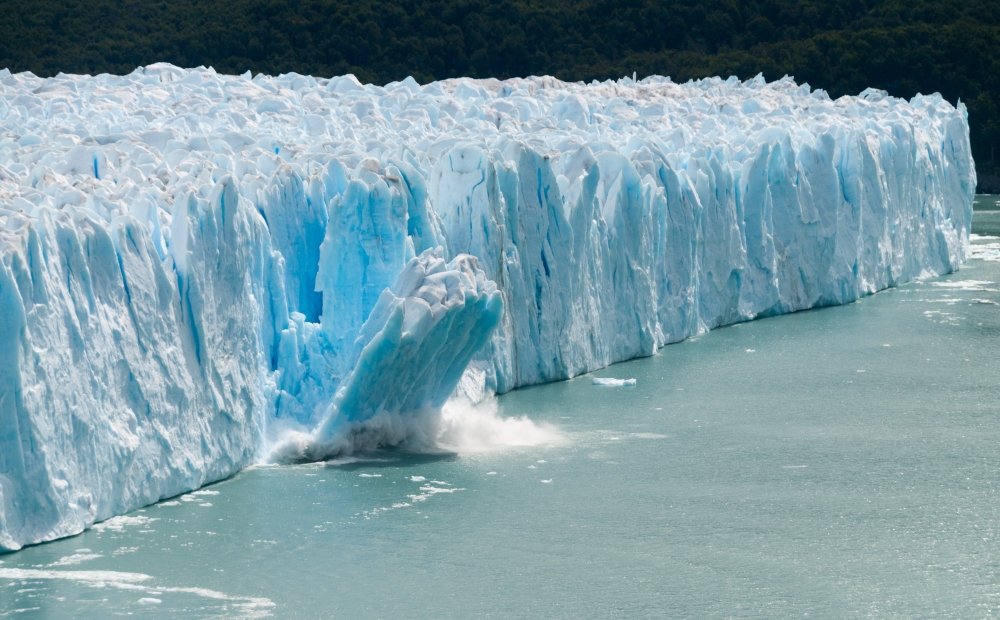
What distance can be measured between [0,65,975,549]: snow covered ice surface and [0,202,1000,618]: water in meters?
0.42

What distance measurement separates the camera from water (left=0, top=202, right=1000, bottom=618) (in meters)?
7.75

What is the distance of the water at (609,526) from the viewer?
7750mm

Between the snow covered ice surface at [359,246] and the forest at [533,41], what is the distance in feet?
47.8

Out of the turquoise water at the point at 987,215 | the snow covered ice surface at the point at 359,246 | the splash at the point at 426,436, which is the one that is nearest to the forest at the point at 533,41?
the turquoise water at the point at 987,215

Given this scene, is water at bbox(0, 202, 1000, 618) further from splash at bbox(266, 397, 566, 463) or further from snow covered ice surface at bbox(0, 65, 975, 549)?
snow covered ice surface at bbox(0, 65, 975, 549)

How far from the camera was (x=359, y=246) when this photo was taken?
10.7 m

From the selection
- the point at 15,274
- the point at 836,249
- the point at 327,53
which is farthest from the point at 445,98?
the point at 327,53

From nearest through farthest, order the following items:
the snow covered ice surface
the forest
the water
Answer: the water
the snow covered ice surface
the forest

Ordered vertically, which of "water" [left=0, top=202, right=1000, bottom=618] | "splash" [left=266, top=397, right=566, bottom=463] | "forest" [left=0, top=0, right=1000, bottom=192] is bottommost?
"water" [left=0, top=202, right=1000, bottom=618]

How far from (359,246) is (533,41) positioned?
26612 mm

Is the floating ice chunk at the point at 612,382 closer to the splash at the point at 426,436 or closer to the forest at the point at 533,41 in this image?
the splash at the point at 426,436

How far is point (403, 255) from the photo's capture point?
10.9 meters

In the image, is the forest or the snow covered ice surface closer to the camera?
the snow covered ice surface

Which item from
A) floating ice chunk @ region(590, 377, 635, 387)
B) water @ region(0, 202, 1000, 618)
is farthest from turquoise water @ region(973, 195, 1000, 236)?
floating ice chunk @ region(590, 377, 635, 387)
